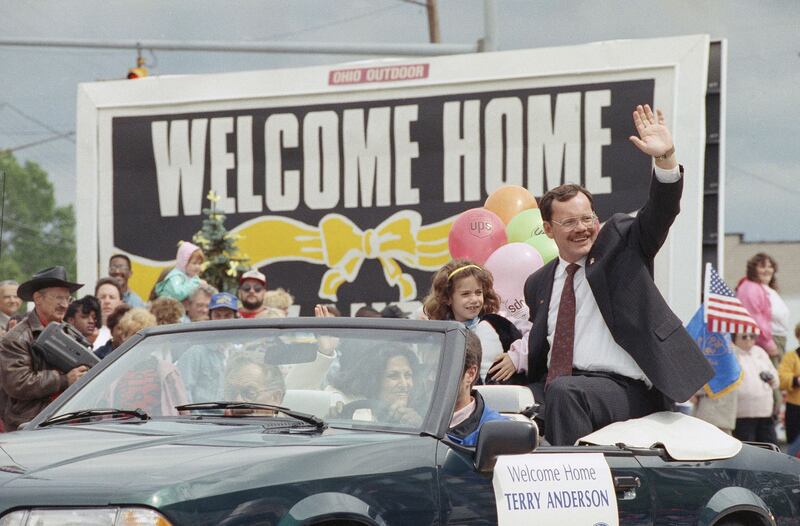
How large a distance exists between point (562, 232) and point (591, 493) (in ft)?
5.58

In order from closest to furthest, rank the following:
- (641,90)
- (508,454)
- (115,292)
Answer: (508,454) → (115,292) → (641,90)

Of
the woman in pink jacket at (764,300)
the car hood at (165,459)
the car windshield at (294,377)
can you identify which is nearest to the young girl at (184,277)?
the woman in pink jacket at (764,300)

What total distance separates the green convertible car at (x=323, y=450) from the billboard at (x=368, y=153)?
23.5 feet

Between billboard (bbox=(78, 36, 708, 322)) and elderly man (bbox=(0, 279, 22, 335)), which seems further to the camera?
billboard (bbox=(78, 36, 708, 322))

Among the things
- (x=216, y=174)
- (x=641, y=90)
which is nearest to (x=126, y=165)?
(x=216, y=174)

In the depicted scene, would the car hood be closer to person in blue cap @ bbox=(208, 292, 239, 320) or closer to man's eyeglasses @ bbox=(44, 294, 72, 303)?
man's eyeglasses @ bbox=(44, 294, 72, 303)

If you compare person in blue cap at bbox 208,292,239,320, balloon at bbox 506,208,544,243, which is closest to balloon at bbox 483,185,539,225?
Answer: balloon at bbox 506,208,544,243

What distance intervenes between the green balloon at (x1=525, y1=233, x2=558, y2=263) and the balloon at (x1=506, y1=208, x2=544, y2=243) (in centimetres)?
9

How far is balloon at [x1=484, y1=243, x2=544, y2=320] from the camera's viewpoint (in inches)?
374

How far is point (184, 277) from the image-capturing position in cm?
1354

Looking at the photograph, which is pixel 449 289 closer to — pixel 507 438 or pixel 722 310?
pixel 507 438

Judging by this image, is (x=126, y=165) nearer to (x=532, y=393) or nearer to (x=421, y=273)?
(x=421, y=273)

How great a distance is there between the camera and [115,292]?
12148 mm

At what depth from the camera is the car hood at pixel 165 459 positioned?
4238 mm
